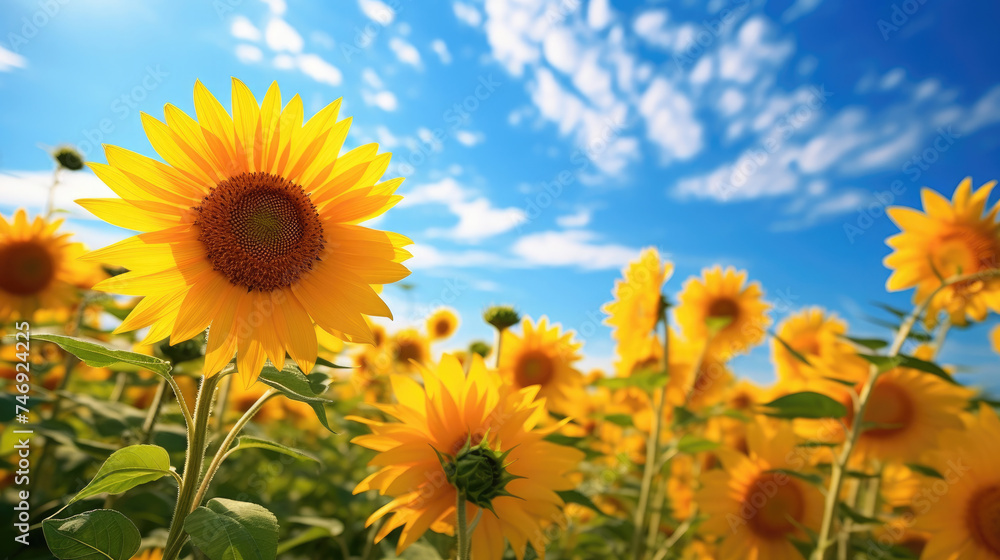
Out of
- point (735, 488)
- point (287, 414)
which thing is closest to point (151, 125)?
point (735, 488)

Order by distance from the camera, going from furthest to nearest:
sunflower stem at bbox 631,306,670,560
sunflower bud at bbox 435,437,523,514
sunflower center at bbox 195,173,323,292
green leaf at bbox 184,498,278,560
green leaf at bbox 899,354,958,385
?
sunflower stem at bbox 631,306,670,560 → green leaf at bbox 899,354,958,385 → sunflower center at bbox 195,173,323,292 → sunflower bud at bbox 435,437,523,514 → green leaf at bbox 184,498,278,560

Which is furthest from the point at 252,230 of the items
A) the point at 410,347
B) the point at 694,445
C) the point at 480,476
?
the point at 410,347

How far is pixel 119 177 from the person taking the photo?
1524 mm

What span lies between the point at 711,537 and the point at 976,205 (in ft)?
8.43

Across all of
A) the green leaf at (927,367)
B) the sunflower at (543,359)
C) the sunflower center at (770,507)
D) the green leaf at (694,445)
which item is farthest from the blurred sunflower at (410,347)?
the green leaf at (927,367)

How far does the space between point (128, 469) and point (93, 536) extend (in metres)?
0.20

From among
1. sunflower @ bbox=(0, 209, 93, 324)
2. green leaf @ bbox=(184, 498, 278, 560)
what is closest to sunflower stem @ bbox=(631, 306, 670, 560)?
green leaf @ bbox=(184, 498, 278, 560)

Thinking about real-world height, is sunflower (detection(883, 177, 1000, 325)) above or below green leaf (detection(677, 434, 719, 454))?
above

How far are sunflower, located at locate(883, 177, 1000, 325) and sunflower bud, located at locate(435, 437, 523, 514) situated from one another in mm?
2779

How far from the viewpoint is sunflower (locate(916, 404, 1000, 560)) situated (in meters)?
2.47

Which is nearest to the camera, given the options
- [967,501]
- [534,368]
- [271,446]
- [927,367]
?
[271,446]

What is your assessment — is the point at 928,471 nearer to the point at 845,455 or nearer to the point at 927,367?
the point at 845,455

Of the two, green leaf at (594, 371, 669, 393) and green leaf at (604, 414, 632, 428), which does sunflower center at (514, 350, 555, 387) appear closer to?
green leaf at (604, 414, 632, 428)

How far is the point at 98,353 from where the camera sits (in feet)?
4.45
